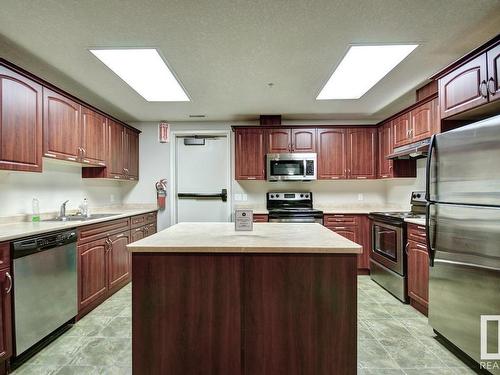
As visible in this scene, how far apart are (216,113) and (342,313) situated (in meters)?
3.42

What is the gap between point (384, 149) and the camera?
3.97m

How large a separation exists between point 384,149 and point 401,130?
0.54 meters

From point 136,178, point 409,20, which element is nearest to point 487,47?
point 409,20

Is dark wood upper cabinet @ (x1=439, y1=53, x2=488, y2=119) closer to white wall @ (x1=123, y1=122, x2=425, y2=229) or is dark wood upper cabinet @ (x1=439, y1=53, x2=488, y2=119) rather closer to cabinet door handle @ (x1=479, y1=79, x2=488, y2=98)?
cabinet door handle @ (x1=479, y1=79, x2=488, y2=98)

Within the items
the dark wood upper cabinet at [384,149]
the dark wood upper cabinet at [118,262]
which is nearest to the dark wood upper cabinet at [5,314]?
the dark wood upper cabinet at [118,262]

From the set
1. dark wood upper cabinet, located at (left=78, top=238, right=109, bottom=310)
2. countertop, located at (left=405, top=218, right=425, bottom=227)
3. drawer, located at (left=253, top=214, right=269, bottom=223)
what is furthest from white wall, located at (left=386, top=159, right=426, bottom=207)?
dark wood upper cabinet, located at (left=78, top=238, right=109, bottom=310)

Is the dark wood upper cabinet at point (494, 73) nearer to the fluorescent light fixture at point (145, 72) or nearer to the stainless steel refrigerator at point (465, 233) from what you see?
the stainless steel refrigerator at point (465, 233)

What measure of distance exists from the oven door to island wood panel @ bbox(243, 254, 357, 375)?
182 centimetres

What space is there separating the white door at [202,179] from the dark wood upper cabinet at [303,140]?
1.19 metres

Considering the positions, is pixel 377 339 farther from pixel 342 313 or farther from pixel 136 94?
pixel 136 94

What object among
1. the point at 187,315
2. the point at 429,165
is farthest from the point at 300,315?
the point at 429,165

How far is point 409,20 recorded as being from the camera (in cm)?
187

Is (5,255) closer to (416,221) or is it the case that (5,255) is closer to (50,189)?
(50,189)

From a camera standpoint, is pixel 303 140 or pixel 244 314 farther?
pixel 303 140
